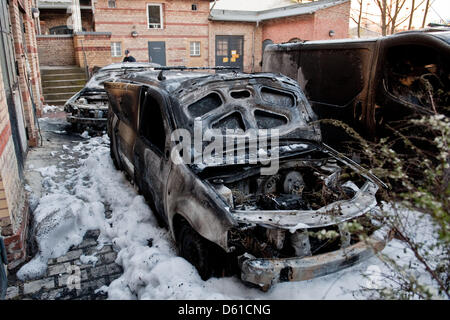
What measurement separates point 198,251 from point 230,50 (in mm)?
23188

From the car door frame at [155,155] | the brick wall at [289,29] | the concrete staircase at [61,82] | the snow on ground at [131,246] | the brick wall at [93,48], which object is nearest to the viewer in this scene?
the snow on ground at [131,246]

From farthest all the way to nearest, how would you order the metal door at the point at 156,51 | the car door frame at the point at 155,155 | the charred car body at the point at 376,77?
the metal door at the point at 156,51, the charred car body at the point at 376,77, the car door frame at the point at 155,155

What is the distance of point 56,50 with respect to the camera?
1723 cm

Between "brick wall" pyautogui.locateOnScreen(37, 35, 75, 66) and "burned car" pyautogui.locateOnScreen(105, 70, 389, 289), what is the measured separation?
1459cm

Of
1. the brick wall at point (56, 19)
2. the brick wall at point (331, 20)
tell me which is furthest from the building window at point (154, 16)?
the brick wall at point (331, 20)

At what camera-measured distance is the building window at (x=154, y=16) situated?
2198 centimetres

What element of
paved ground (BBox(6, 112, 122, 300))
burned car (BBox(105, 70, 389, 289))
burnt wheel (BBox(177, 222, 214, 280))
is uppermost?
burned car (BBox(105, 70, 389, 289))

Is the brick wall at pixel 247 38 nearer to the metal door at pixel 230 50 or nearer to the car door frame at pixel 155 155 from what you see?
the metal door at pixel 230 50

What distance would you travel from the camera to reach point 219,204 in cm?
287

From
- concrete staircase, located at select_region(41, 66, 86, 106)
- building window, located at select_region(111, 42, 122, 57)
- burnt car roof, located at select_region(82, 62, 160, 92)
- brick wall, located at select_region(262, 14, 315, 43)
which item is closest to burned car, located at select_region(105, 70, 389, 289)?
burnt car roof, located at select_region(82, 62, 160, 92)

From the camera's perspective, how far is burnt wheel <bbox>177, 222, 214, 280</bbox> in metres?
3.12

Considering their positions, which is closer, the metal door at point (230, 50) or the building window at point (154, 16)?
the building window at point (154, 16)

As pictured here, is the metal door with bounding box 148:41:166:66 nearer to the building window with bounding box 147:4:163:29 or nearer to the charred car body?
the building window with bounding box 147:4:163:29

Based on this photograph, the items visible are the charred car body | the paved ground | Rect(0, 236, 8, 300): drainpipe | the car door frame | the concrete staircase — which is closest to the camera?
Rect(0, 236, 8, 300): drainpipe
